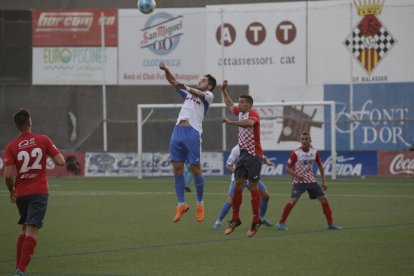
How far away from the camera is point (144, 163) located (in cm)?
3722

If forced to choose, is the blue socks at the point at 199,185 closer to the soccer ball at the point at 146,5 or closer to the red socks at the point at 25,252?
the soccer ball at the point at 146,5

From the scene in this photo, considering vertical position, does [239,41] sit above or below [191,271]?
above

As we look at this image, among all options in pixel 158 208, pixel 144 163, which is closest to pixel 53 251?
pixel 158 208

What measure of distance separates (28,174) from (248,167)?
5201 mm

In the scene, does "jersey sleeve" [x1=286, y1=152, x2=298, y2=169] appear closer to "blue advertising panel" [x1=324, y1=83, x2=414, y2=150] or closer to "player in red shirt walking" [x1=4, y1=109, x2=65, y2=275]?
"player in red shirt walking" [x1=4, y1=109, x2=65, y2=275]

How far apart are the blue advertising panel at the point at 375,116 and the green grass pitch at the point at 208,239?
33.2ft

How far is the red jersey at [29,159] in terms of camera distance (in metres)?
11.6

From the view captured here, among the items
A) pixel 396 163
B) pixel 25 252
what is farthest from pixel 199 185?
pixel 396 163

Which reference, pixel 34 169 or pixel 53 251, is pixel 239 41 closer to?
pixel 53 251

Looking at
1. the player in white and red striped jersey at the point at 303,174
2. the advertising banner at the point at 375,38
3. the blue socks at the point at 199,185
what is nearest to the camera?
the blue socks at the point at 199,185

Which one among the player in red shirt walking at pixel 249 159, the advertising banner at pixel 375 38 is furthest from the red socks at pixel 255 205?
the advertising banner at pixel 375 38

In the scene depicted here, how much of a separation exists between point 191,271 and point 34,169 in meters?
2.58

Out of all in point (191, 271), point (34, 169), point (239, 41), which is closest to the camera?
point (34, 169)

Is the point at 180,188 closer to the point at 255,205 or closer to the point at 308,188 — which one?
the point at 255,205
